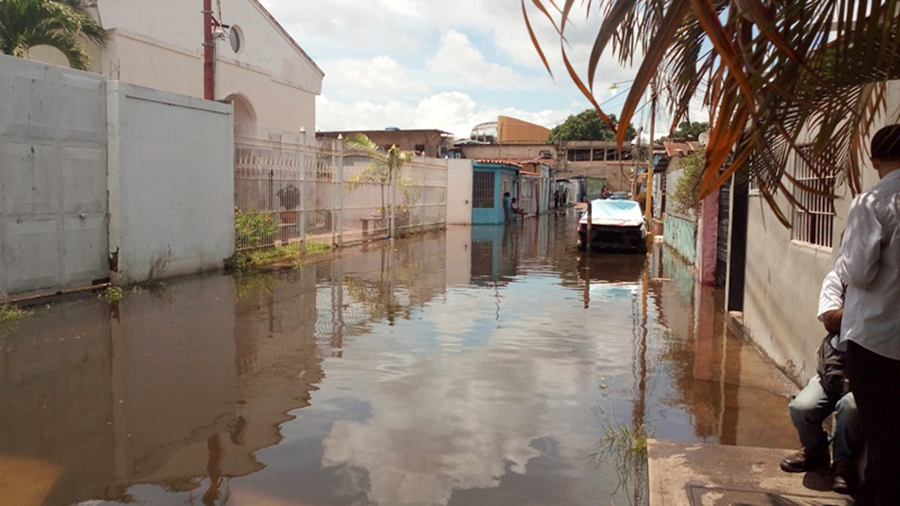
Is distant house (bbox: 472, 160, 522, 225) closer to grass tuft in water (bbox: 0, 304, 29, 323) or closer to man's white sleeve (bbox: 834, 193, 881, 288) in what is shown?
grass tuft in water (bbox: 0, 304, 29, 323)

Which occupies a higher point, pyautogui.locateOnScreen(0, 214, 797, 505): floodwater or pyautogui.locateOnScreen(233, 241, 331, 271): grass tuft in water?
pyautogui.locateOnScreen(233, 241, 331, 271): grass tuft in water

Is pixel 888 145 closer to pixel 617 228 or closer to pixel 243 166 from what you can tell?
pixel 243 166

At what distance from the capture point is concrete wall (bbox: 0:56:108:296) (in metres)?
8.57

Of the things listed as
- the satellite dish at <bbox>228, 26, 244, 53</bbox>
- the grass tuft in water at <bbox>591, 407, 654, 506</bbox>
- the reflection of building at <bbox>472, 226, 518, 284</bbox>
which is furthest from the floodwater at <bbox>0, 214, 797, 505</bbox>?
the satellite dish at <bbox>228, 26, 244, 53</bbox>

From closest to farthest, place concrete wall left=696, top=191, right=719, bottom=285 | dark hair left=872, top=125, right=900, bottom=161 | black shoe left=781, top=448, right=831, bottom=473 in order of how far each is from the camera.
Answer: dark hair left=872, top=125, right=900, bottom=161 → black shoe left=781, top=448, right=831, bottom=473 → concrete wall left=696, top=191, right=719, bottom=285

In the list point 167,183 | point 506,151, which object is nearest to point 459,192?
point 506,151

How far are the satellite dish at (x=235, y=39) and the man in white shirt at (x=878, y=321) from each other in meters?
21.7

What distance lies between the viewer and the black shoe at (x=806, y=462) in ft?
11.9

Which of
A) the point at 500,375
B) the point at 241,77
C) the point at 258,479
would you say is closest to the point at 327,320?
Answer: the point at 500,375

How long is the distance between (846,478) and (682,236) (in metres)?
14.5

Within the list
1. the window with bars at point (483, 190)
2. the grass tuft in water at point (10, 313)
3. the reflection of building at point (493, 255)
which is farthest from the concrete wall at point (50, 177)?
the window with bars at point (483, 190)

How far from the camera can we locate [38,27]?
46.9ft

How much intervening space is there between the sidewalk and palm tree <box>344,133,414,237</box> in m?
15.0

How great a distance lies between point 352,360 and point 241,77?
58.7 feet
